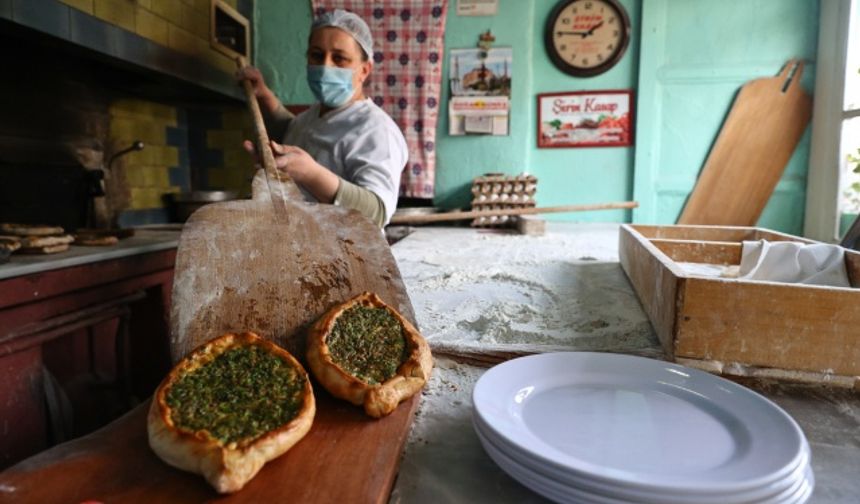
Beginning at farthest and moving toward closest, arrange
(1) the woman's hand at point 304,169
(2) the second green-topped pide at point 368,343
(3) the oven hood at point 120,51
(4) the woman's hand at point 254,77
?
(4) the woman's hand at point 254,77
(3) the oven hood at point 120,51
(1) the woman's hand at point 304,169
(2) the second green-topped pide at point 368,343

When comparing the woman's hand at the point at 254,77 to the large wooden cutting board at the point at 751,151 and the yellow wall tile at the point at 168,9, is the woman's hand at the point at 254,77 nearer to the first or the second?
the yellow wall tile at the point at 168,9

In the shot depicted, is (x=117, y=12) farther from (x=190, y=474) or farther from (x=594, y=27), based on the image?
(x=594, y=27)

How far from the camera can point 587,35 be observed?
390 centimetres

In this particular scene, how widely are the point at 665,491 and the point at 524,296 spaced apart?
3.42 feet

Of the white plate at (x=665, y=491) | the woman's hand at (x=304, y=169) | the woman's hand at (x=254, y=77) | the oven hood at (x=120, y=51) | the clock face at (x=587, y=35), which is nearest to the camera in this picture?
the white plate at (x=665, y=491)

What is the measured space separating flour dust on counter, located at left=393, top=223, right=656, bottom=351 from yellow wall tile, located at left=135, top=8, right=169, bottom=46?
176cm

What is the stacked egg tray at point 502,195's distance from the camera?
3676 millimetres

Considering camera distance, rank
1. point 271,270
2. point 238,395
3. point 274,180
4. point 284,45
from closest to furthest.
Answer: point 238,395
point 271,270
point 274,180
point 284,45

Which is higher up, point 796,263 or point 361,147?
point 361,147

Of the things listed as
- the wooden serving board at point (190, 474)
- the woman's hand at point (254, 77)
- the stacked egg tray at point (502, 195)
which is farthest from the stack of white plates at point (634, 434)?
the stacked egg tray at point (502, 195)

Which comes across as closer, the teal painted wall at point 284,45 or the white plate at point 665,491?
the white plate at point 665,491

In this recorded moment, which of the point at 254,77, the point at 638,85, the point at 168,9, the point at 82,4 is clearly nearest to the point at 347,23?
the point at 254,77

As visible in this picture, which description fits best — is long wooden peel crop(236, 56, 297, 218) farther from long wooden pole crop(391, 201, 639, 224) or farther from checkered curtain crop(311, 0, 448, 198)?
checkered curtain crop(311, 0, 448, 198)

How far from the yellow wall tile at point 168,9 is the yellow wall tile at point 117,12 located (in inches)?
8.1
